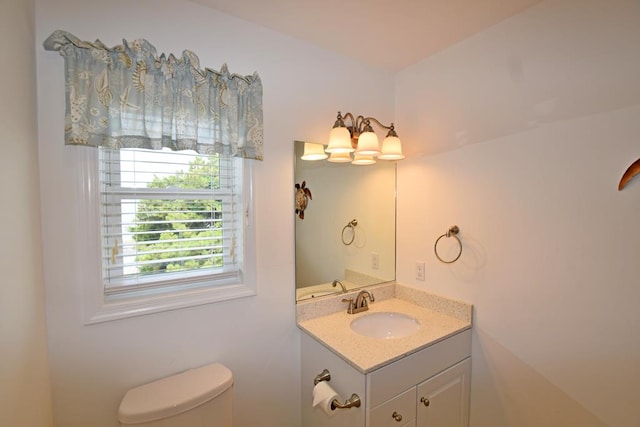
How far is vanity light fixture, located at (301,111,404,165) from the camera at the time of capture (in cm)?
156

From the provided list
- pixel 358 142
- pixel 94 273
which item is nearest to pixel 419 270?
pixel 358 142

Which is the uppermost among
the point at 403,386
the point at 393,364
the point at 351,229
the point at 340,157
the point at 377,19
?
the point at 377,19

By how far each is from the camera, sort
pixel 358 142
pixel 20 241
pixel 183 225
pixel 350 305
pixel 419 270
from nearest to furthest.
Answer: pixel 20 241 → pixel 183 225 → pixel 358 142 → pixel 350 305 → pixel 419 270

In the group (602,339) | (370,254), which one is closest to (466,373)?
(602,339)

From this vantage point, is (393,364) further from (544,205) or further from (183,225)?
(183,225)

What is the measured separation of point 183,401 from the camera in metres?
1.16

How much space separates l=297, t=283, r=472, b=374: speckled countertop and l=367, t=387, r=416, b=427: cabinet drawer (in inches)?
7.9

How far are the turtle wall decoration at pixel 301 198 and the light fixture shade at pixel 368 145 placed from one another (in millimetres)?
374

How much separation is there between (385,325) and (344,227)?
0.66 metres

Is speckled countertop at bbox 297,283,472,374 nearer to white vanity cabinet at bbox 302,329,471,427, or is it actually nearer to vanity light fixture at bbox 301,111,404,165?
white vanity cabinet at bbox 302,329,471,427

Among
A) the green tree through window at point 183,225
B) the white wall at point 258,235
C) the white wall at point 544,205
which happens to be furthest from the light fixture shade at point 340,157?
the green tree through window at point 183,225

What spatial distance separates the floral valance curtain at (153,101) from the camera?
108cm

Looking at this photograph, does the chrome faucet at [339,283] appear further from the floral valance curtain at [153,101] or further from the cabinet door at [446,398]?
the floral valance curtain at [153,101]

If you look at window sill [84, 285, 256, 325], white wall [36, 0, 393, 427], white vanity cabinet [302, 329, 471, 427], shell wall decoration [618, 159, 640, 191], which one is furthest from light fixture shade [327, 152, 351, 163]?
shell wall decoration [618, 159, 640, 191]
